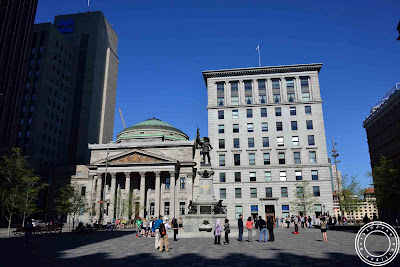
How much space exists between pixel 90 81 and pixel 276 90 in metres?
74.9

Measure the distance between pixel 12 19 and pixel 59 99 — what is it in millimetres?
39006

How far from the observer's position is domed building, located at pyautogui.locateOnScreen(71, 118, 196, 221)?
65.9 meters

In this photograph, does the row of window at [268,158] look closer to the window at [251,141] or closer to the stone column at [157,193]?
the window at [251,141]

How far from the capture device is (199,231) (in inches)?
1150

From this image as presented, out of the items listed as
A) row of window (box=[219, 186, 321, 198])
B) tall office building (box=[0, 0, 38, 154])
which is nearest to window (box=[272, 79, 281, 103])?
row of window (box=[219, 186, 321, 198])

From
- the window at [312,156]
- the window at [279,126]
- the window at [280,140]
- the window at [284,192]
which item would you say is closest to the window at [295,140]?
the window at [280,140]

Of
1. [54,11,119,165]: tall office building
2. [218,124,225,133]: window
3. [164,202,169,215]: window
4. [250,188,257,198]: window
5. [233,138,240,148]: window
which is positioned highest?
[54,11,119,165]: tall office building

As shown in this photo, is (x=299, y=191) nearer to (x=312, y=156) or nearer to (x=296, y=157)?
(x=296, y=157)

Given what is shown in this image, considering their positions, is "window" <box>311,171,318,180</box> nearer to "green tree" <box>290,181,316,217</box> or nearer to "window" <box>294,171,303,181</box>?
"green tree" <box>290,181,316,217</box>

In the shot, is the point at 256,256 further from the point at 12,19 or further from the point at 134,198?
the point at 12,19

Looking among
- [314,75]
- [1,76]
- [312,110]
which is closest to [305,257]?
[312,110]

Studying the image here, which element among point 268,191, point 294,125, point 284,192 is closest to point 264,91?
point 294,125

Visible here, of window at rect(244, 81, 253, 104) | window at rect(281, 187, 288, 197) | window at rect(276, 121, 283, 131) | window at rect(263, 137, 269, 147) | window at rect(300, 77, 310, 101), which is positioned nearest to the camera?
window at rect(281, 187, 288, 197)

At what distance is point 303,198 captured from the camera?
54625mm
